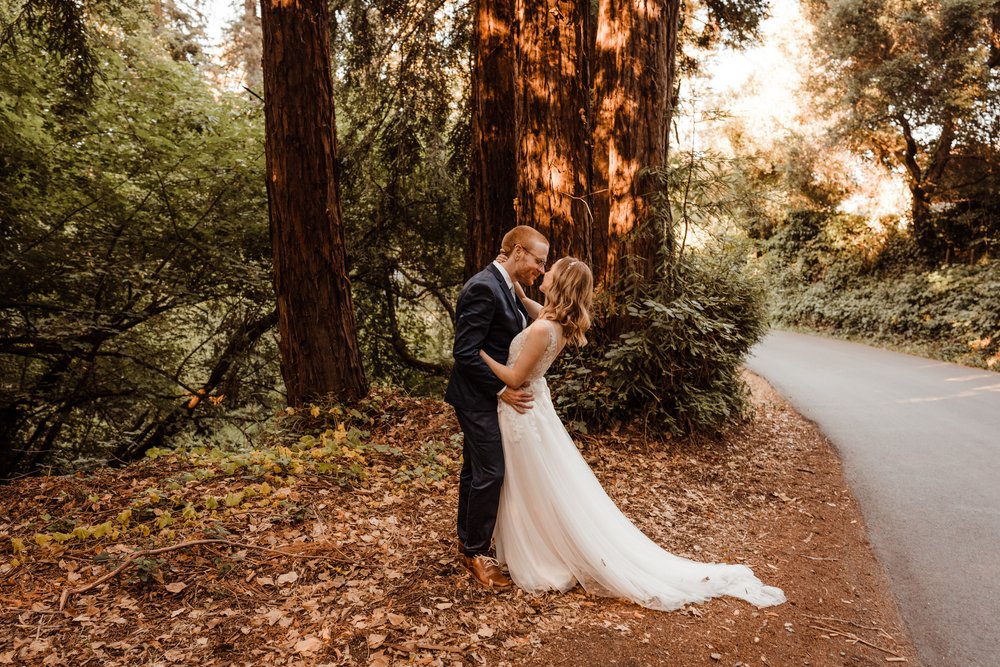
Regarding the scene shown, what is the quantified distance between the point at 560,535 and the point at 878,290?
19863 millimetres

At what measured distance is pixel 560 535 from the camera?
4.29 m

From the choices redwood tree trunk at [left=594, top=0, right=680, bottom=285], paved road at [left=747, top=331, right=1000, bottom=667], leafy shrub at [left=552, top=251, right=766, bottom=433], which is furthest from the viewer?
redwood tree trunk at [left=594, top=0, right=680, bottom=285]

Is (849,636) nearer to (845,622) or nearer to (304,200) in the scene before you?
(845,622)

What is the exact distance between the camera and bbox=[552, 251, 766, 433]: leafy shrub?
7.78 meters

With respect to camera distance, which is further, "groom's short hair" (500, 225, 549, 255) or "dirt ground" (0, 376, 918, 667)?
"groom's short hair" (500, 225, 549, 255)

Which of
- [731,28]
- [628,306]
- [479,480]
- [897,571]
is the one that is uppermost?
[731,28]

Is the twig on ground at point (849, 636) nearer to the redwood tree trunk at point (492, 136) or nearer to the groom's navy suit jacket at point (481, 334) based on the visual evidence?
the groom's navy suit jacket at point (481, 334)

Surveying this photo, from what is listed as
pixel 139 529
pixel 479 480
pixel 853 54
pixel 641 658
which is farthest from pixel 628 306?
pixel 853 54

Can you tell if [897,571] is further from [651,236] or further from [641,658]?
[651,236]

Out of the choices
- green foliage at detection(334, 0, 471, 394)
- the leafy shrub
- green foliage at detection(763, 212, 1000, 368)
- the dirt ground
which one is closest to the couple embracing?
the dirt ground

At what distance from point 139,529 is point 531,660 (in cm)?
303

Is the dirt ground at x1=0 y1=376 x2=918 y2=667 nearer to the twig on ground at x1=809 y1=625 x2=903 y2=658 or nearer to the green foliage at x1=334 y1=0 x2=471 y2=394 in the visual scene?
the twig on ground at x1=809 y1=625 x2=903 y2=658

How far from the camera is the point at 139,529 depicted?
15.1 feet

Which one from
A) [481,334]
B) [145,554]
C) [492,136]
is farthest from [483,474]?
[492,136]
